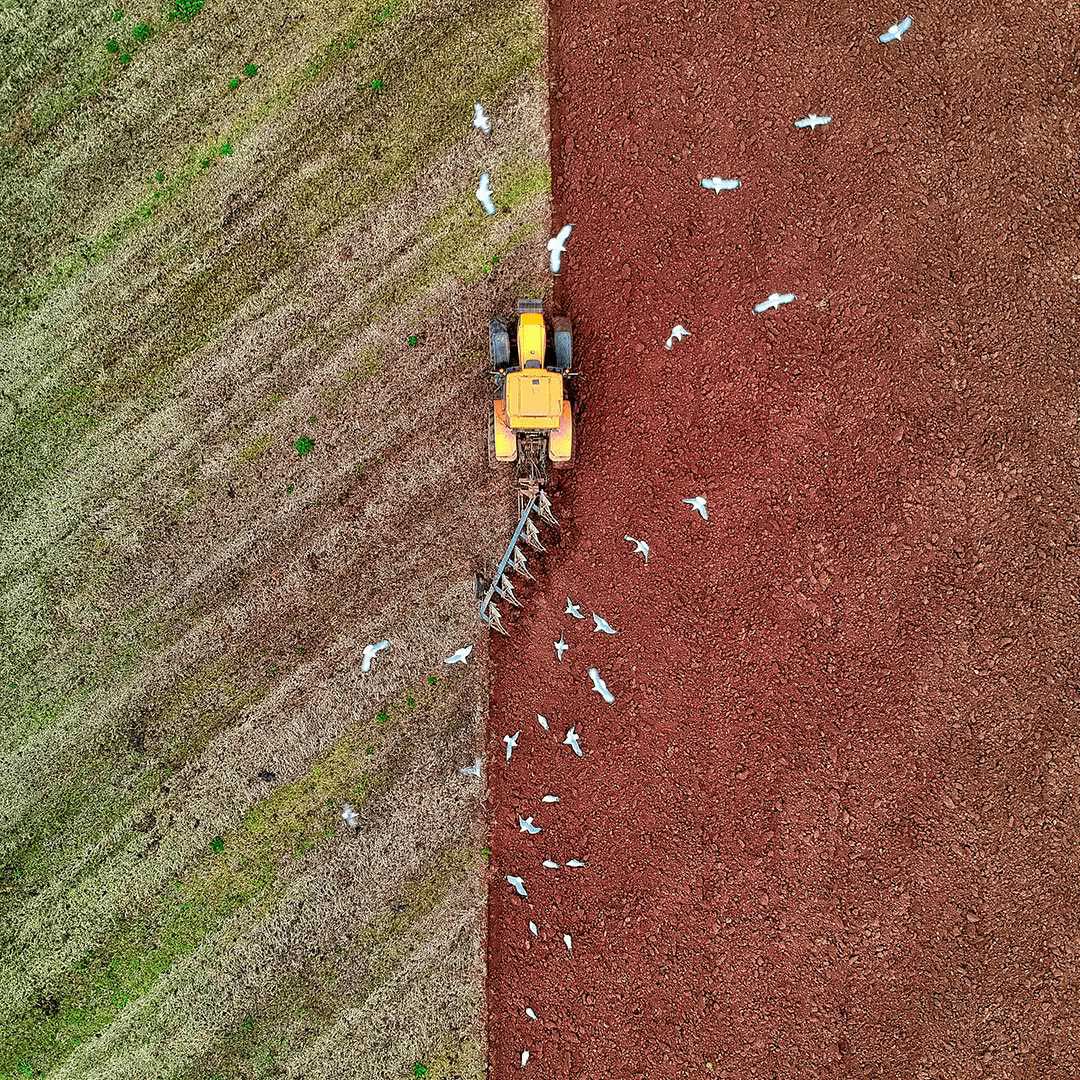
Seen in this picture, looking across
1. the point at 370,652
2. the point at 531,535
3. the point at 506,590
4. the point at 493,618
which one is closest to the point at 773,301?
the point at 531,535

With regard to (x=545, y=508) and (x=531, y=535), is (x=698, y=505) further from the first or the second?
(x=531, y=535)

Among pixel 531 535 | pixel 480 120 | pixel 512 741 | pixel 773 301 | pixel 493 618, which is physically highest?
pixel 480 120

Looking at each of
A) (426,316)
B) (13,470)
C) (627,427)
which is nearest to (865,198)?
(627,427)

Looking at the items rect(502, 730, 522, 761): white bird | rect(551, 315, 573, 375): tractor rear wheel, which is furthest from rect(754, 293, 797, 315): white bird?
rect(502, 730, 522, 761): white bird

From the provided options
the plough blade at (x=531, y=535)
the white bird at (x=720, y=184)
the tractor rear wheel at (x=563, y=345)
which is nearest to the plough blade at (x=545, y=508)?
the plough blade at (x=531, y=535)

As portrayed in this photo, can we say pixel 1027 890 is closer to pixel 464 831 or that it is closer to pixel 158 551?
pixel 464 831
